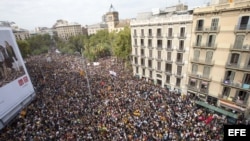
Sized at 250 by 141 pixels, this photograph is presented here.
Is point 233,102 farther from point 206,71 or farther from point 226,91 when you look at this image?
point 206,71

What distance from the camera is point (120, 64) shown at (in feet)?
152

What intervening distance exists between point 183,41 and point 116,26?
73.9 m

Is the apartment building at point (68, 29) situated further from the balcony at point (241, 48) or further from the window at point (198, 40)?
the balcony at point (241, 48)

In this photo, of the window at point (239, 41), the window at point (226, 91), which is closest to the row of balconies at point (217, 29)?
the window at point (239, 41)

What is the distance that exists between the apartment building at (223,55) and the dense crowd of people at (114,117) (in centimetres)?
306

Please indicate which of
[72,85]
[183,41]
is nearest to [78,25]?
[72,85]

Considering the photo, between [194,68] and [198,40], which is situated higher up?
[198,40]

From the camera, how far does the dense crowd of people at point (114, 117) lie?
1703 cm

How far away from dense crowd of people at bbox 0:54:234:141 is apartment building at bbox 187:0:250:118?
10.0 ft

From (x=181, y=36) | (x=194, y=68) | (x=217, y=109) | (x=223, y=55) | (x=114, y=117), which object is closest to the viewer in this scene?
(x=223, y=55)

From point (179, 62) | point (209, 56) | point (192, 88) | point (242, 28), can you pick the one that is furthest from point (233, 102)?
point (242, 28)

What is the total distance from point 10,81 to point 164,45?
25002 mm

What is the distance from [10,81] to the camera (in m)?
20.7

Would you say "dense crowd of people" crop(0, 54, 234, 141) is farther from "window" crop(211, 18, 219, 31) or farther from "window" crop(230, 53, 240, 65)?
"window" crop(211, 18, 219, 31)
